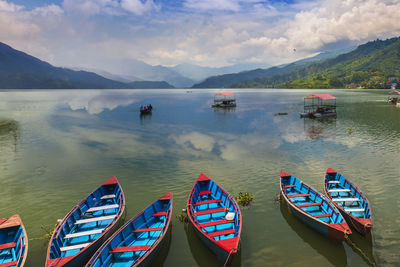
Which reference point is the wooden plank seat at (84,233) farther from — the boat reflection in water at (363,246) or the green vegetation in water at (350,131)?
the green vegetation in water at (350,131)

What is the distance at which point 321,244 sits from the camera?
1620cm

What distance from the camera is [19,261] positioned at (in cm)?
1273

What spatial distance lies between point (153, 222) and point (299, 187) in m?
14.2

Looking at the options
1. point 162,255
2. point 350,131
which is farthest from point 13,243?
point 350,131

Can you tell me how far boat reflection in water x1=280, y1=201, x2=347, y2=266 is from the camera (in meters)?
15.1

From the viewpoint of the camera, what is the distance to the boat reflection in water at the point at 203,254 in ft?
48.9

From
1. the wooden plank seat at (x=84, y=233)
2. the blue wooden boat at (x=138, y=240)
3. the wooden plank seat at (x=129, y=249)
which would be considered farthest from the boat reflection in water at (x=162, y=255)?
the wooden plank seat at (x=84, y=233)

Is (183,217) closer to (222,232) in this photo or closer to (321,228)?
(222,232)

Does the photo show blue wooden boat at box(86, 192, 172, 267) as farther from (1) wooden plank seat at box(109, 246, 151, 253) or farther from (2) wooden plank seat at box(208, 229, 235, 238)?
(2) wooden plank seat at box(208, 229, 235, 238)

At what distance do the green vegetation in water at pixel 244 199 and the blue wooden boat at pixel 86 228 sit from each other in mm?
11014

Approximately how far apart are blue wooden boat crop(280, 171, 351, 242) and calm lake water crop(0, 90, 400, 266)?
1.13 meters

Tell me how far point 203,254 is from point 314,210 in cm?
1007

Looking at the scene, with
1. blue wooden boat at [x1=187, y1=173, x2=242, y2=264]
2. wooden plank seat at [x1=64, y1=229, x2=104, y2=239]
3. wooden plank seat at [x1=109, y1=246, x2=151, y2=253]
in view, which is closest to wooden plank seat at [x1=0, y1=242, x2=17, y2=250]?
wooden plank seat at [x1=64, y1=229, x2=104, y2=239]

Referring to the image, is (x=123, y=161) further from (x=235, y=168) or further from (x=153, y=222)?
(x=153, y=222)
